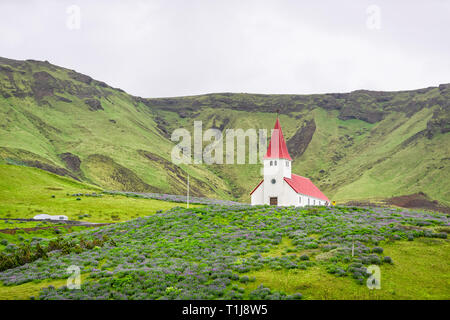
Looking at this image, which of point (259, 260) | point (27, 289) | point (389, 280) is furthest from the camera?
point (259, 260)

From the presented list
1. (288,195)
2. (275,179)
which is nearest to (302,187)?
(288,195)

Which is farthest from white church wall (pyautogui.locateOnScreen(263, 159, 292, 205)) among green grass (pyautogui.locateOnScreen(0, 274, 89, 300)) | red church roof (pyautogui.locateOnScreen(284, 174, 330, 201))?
green grass (pyautogui.locateOnScreen(0, 274, 89, 300))

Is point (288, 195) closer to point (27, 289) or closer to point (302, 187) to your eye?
point (302, 187)

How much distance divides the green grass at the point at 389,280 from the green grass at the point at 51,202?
4549 centimetres

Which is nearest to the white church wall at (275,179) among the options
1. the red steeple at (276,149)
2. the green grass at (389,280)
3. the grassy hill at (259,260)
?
the red steeple at (276,149)

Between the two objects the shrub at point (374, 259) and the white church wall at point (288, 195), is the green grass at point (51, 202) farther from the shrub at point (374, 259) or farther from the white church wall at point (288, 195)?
the shrub at point (374, 259)

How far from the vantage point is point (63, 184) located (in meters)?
97.6

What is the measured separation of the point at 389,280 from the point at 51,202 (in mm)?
63774

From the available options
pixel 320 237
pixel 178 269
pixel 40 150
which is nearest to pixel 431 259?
pixel 320 237

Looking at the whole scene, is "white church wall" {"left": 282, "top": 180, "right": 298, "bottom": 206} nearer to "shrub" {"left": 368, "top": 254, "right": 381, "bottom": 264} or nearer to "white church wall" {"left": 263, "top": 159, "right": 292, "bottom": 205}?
"white church wall" {"left": 263, "top": 159, "right": 292, "bottom": 205}

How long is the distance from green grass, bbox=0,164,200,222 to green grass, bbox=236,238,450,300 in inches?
1791

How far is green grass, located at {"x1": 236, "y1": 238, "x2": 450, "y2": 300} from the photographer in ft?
68.9

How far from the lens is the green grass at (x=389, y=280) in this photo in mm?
21000

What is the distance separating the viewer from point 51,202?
72.7 metres
